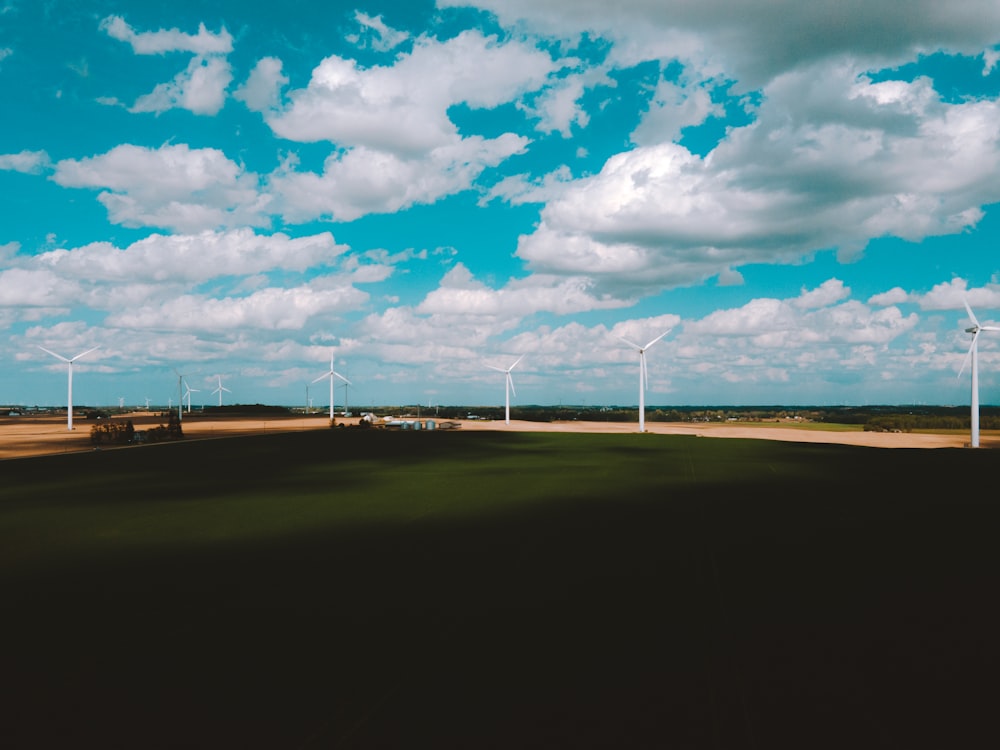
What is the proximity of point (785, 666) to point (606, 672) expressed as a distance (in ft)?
10.8

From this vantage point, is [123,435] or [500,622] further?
[123,435]

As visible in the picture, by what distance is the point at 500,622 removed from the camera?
14180 mm

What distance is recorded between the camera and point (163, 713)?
397 inches

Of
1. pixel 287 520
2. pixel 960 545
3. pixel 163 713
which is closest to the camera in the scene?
pixel 163 713

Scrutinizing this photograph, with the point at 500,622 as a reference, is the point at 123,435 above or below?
below

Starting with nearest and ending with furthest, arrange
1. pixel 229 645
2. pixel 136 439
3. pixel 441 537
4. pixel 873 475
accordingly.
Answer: pixel 229 645 < pixel 441 537 < pixel 873 475 < pixel 136 439

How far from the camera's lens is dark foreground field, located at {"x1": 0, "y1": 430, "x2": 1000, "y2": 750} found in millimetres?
9742

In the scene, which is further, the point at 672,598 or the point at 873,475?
the point at 873,475

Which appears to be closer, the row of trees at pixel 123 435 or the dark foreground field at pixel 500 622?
the dark foreground field at pixel 500 622

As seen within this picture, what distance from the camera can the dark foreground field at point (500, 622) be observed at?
9.74 m

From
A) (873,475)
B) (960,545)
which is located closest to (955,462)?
(873,475)

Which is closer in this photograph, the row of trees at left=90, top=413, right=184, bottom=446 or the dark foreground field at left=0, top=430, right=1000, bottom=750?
the dark foreground field at left=0, top=430, right=1000, bottom=750

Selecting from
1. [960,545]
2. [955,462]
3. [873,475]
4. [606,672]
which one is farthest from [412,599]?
[955,462]

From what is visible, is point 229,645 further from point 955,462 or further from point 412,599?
point 955,462
